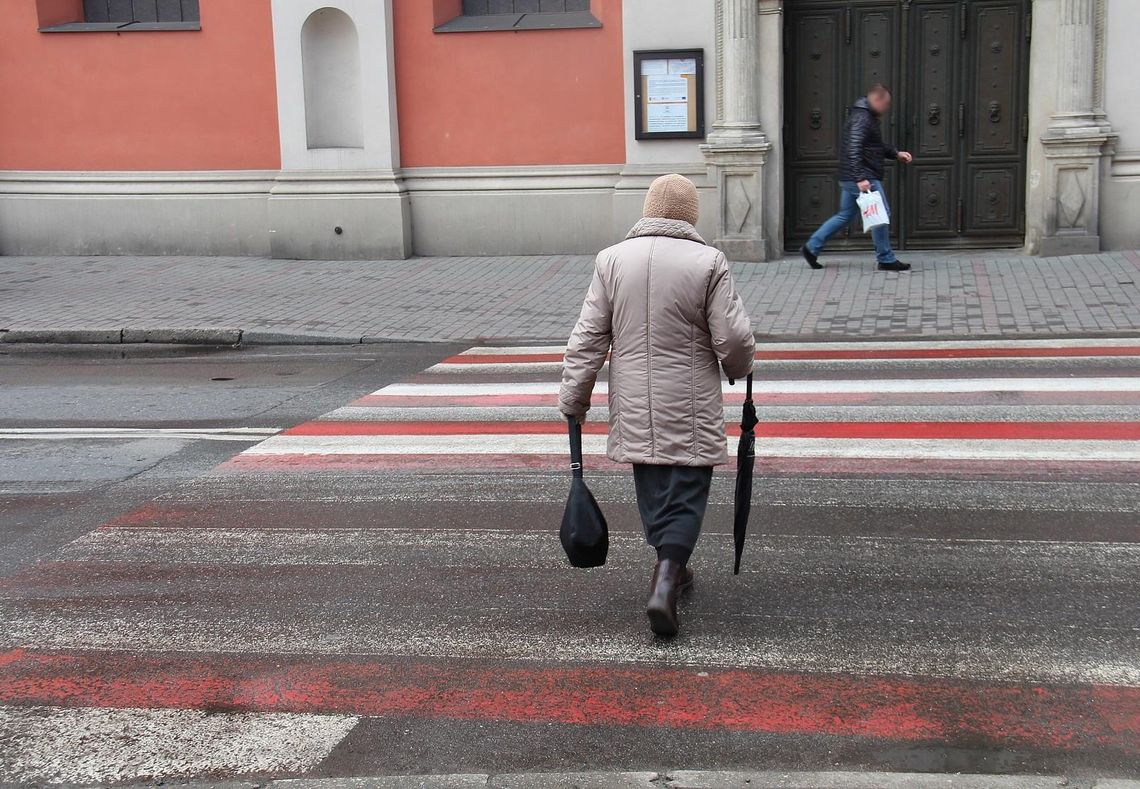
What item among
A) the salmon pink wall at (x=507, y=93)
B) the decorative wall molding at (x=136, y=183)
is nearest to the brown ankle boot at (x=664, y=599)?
the salmon pink wall at (x=507, y=93)

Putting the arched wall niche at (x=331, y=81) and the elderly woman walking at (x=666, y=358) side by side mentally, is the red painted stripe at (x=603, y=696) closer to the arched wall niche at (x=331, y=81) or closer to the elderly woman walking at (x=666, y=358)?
the elderly woman walking at (x=666, y=358)

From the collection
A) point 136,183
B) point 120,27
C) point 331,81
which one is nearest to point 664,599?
point 331,81

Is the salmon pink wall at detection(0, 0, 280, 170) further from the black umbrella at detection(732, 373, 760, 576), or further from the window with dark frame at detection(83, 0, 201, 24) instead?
the black umbrella at detection(732, 373, 760, 576)

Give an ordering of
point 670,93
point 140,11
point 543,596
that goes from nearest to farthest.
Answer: point 543,596 < point 670,93 < point 140,11

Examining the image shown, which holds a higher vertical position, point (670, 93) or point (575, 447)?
point (670, 93)

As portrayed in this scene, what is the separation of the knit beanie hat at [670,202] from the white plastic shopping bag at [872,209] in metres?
8.68

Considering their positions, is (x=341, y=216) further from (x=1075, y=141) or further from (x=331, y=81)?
(x=1075, y=141)

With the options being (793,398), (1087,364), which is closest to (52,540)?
(793,398)

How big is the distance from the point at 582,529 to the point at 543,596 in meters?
0.59

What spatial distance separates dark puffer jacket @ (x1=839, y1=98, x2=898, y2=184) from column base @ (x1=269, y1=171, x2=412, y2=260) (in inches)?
213

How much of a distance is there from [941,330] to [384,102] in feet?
25.3

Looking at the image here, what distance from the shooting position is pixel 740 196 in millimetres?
14820

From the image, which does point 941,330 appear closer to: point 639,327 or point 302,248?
point 639,327

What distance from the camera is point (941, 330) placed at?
11195 millimetres
